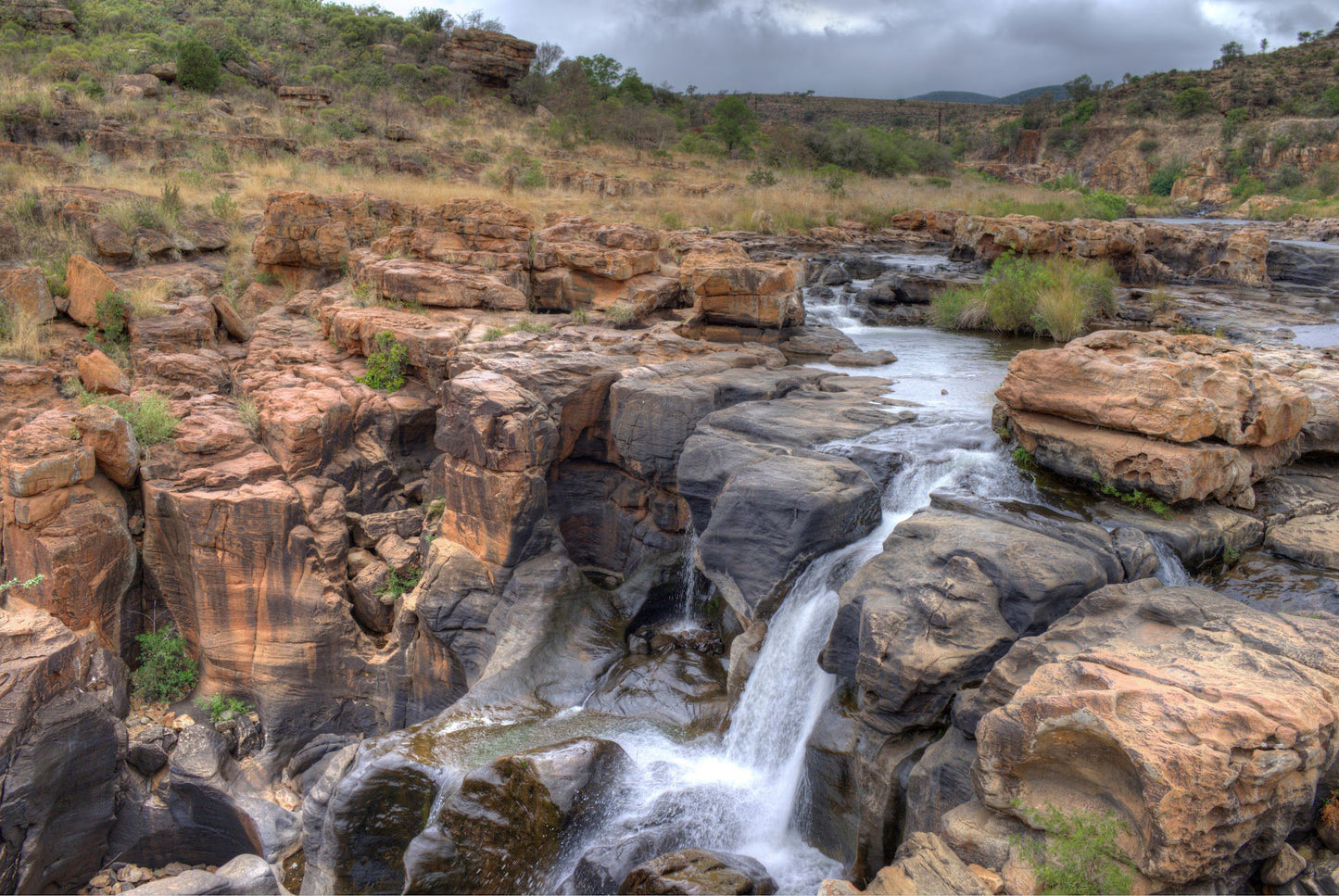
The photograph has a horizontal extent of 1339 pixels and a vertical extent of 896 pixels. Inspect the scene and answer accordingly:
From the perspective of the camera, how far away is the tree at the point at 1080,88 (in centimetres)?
5253

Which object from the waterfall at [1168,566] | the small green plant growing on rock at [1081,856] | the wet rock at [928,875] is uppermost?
the waterfall at [1168,566]

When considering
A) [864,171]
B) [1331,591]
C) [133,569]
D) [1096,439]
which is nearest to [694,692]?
[1096,439]

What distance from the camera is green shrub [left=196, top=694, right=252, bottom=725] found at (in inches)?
281

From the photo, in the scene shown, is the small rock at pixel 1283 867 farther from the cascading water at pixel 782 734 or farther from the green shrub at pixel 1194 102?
the green shrub at pixel 1194 102

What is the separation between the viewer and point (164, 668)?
23.9 feet

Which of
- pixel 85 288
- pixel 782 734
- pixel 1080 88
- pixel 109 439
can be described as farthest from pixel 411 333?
pixel 1080 88

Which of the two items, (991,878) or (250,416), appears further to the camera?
(250,416)

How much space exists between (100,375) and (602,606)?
582 cm

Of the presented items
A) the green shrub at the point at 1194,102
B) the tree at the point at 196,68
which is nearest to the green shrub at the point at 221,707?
the tree at the point at 196,68

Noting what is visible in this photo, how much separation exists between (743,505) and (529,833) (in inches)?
108

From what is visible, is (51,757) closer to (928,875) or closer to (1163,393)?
(928,875)

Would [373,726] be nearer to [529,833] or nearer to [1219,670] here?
[529,833]

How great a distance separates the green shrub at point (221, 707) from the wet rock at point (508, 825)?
3.04 meters

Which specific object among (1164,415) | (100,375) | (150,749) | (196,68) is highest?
(196,68)
